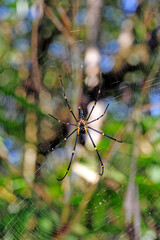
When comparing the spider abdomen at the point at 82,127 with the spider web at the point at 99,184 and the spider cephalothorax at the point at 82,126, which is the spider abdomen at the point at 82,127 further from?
the spider web at the point at 99,184

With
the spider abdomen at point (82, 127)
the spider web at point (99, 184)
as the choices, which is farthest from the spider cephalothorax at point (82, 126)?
the spider web at point (99, 184)

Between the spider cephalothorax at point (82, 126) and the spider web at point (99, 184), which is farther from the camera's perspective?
the spider cephalothorax at point (82, 126)

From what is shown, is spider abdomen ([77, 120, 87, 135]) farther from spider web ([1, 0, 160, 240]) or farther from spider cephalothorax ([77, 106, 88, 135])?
spider web ([1, 0, 160, 240])

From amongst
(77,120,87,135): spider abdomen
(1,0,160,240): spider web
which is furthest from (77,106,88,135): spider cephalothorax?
(1,0,160,240): spider web

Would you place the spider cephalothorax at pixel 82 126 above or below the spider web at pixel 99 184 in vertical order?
above

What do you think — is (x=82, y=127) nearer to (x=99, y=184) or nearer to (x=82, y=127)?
(x=82, y=127)

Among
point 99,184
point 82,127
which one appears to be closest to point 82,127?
point 82,127

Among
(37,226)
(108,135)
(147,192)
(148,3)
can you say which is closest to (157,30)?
(148,3)

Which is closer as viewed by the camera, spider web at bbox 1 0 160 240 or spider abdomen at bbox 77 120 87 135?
spider web at bbox 1 0 160 240
